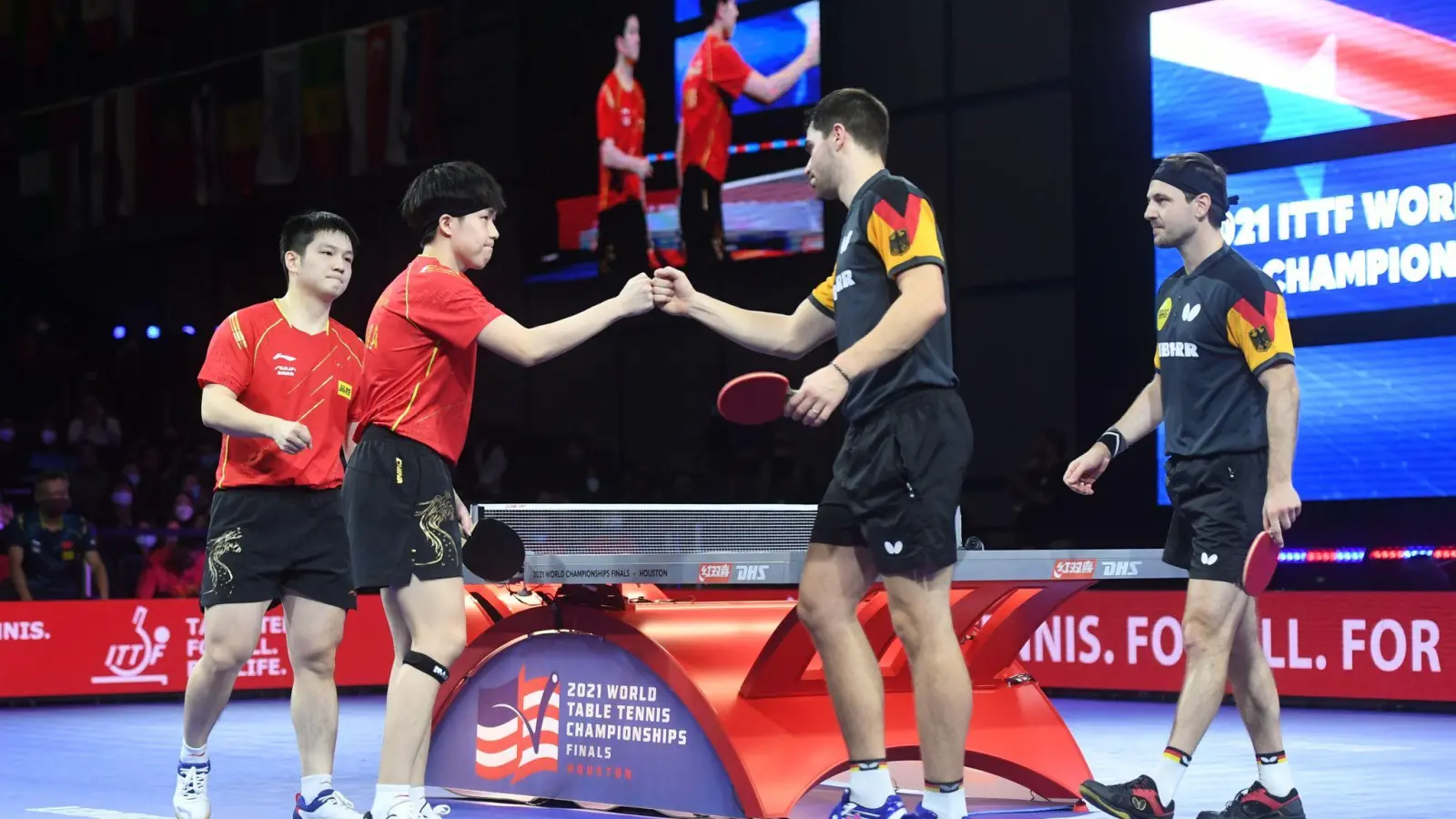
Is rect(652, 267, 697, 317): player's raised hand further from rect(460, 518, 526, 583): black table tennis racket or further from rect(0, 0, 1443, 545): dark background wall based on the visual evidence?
rect(0, 0, 1443, 545): dark background wall

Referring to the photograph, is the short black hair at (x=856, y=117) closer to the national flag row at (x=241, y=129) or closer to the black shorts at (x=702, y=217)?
the black shorts at (x=702, y=217)

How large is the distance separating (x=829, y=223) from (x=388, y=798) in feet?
41.3

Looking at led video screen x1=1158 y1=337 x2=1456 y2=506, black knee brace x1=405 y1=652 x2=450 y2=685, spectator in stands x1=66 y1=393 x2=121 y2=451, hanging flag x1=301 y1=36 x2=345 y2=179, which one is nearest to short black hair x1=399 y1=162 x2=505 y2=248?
black knee brace x1=405 y1=652 x2=450 y2=685

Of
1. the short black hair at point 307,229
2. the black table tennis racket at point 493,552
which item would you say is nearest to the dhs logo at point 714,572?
the black table tennis racket at point 493,552

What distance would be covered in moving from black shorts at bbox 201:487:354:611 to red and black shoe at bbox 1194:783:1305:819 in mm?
3049

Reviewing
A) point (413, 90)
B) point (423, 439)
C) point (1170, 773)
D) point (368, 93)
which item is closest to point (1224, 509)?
point (1170, 773)

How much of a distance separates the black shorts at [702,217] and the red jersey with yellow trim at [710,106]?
11 cm

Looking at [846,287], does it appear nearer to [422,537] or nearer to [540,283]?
[422,537]

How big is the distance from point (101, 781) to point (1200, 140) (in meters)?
9.13

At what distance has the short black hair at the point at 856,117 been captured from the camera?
5.30 meters

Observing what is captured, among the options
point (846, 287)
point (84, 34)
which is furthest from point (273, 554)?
point (84, 34)

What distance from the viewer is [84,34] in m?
28.0

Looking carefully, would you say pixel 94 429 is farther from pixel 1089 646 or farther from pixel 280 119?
pixel 1089 646

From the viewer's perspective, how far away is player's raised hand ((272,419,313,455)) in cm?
553
